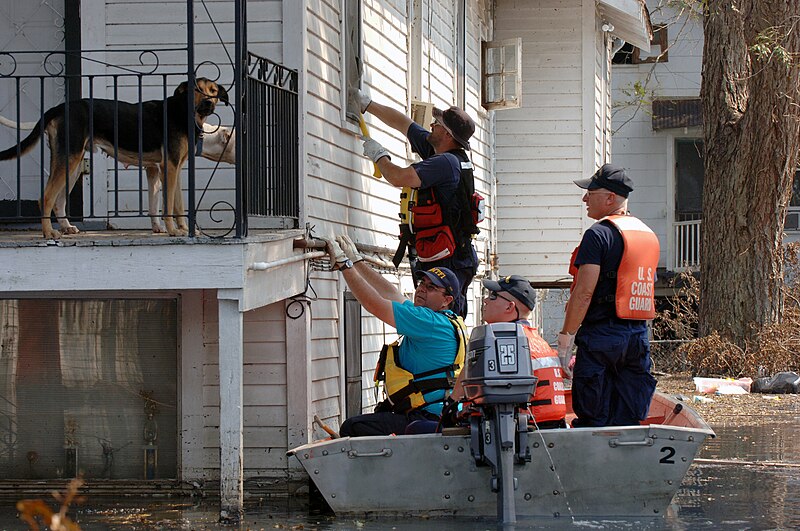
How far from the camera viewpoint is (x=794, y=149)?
18047 mm

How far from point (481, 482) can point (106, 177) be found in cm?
336

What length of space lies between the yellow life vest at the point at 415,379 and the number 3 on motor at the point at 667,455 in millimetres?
1331

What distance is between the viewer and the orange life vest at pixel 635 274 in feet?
25.6

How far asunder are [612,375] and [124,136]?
3.41 meters

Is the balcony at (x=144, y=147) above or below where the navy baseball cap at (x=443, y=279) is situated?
above

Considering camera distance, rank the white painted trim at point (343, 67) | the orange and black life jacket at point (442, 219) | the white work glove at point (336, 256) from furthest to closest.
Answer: the white painted trim at point (343, 67), the orange and black life jacket at point (442, 219), the white work glove at point (336, 256)

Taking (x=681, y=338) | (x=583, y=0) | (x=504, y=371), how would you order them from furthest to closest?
1. (x=681, y=338)
2. (x=583, y=0)
3. (x=504, y=371)

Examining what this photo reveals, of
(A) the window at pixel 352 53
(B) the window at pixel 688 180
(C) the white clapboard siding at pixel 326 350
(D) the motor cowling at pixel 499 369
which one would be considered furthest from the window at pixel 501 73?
(B) the window at pixel 688 180

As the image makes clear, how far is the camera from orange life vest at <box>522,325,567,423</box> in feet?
24.2

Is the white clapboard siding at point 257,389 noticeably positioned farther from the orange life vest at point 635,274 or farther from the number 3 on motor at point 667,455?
the number 3 on motor at point 667,455

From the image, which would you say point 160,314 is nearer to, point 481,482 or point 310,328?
point 310,328

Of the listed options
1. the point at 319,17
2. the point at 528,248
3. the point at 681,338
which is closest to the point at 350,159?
the point at 319,17

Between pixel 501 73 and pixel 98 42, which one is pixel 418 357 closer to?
pixel 98 42

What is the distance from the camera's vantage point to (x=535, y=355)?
7395 millimetres
